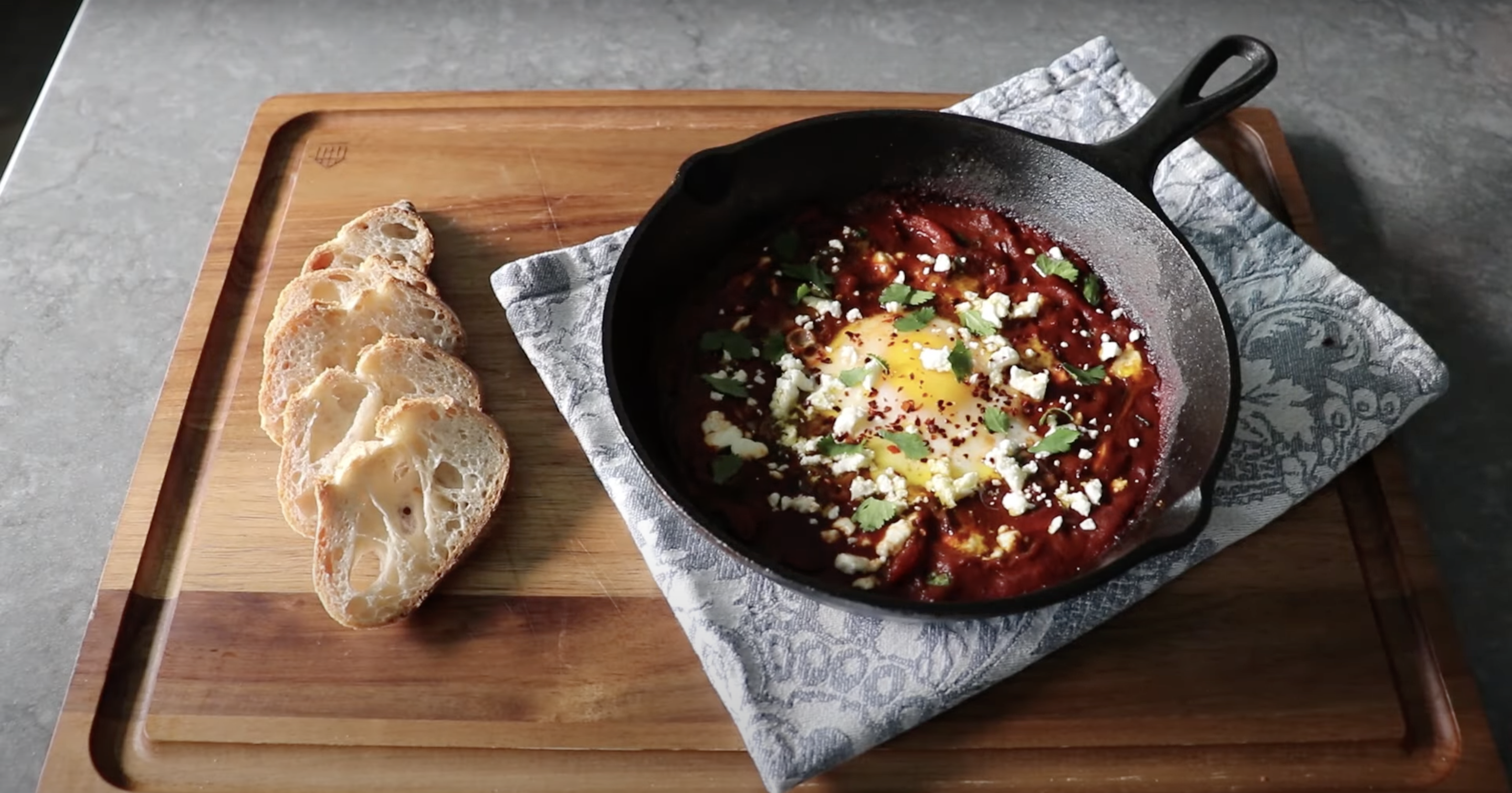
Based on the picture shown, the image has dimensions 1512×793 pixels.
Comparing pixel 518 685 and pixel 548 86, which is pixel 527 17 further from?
pixel 518 685

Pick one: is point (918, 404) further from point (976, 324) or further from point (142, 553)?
point (142, 553)

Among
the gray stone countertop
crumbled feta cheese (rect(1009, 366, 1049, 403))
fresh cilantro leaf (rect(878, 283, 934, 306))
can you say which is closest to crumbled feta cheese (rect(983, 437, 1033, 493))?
crumbled feta cheese (rect(1009, 366, 1049, 403))

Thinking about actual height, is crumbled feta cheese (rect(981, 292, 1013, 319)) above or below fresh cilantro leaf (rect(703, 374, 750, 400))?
above

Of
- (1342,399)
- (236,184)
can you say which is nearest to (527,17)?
(236,184)

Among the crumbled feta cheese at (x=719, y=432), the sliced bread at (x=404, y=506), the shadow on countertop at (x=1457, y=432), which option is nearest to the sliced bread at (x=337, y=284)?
the sliced bread at (x=404, y=506)

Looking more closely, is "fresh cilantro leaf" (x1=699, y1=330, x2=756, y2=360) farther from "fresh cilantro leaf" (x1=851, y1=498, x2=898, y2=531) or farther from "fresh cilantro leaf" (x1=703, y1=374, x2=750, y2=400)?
"fresh cilantro leaf" (x1=851, y1=498, x2=898, y2=531)

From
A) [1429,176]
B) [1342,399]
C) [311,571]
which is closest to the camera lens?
[311,571]
